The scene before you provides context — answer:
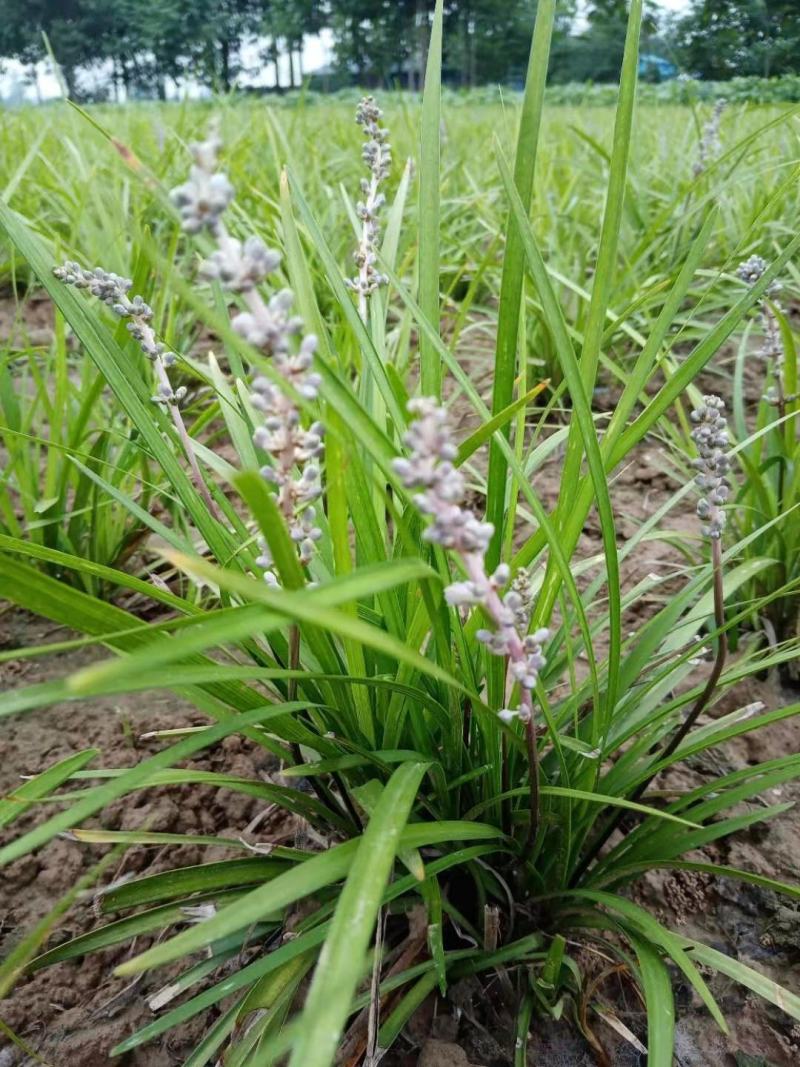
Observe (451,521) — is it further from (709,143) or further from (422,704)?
(709,143)

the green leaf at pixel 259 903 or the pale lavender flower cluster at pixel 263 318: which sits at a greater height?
the pale lavender flower cluster at pixel 263 318

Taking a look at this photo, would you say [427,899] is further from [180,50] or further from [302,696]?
[180,50]

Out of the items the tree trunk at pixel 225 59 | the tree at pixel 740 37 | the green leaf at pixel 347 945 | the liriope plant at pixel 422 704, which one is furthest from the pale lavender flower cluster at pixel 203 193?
the tree trunk at pixel 225 59

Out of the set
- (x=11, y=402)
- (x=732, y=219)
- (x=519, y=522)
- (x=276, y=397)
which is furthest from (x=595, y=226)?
(x=276, y=397)

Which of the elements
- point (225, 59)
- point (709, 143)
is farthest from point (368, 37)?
point (709, 143)

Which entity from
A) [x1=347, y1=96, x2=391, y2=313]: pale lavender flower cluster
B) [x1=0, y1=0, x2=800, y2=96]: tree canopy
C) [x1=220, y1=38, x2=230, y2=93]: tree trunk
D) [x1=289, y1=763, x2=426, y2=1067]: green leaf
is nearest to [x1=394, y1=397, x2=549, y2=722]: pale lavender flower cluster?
[x1=289, y1=763, x2=426, y2=1067]: green leaf

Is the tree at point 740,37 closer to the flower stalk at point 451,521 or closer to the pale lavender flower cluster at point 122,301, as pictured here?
the pale lavender flower cluster at point 122,301

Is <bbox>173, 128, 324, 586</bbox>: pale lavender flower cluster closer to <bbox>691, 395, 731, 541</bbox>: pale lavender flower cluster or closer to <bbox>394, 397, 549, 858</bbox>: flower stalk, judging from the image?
<bbox>394, 397, 549, 858</bbox>: flower stalk

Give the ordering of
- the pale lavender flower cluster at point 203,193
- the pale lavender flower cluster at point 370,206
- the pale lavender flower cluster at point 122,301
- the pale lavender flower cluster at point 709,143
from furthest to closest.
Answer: the pale lavender flower cluster at point 709,143
the pale lavender flower cluster at point 370,206
the pale lavender flower cluster at point 122,301
the pale lavender flower cluster at point 203,193
